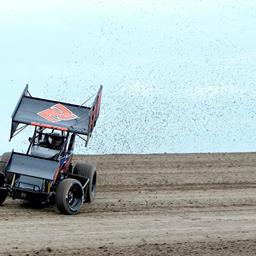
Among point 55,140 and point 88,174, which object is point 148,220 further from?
point 55,140

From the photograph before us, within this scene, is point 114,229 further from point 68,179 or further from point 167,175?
point 167,175

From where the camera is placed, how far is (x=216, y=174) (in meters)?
21.4

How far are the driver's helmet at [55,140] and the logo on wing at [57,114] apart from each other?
0.43m

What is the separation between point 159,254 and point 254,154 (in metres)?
18.7

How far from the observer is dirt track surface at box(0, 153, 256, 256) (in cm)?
1085

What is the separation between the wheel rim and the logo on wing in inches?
58.3

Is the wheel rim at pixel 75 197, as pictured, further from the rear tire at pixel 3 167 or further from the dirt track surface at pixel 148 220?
the rear tire at pixel 3 167

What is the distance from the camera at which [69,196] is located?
1382 cm

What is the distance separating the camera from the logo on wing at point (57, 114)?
1462 cm

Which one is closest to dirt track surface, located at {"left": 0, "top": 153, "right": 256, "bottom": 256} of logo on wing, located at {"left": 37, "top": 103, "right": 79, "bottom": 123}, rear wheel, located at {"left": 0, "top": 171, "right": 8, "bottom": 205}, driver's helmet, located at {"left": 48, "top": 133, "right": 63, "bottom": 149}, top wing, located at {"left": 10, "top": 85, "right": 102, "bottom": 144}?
rear wheel, located at {"left": 0, "top": 171, "right": 8, "bottom": 205}

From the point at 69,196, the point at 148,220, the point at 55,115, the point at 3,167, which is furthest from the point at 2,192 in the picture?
the point at 148,220

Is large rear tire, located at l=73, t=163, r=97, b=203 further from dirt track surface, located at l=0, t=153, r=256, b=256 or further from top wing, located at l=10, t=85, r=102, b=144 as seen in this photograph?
top wing, located at l=10, t=85, r=102, b=144

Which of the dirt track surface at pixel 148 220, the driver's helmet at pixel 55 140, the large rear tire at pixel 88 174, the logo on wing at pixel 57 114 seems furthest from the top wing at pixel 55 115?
the dirt track surface at pixel 148 220

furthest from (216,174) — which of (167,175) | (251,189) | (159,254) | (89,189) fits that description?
(159,254)
